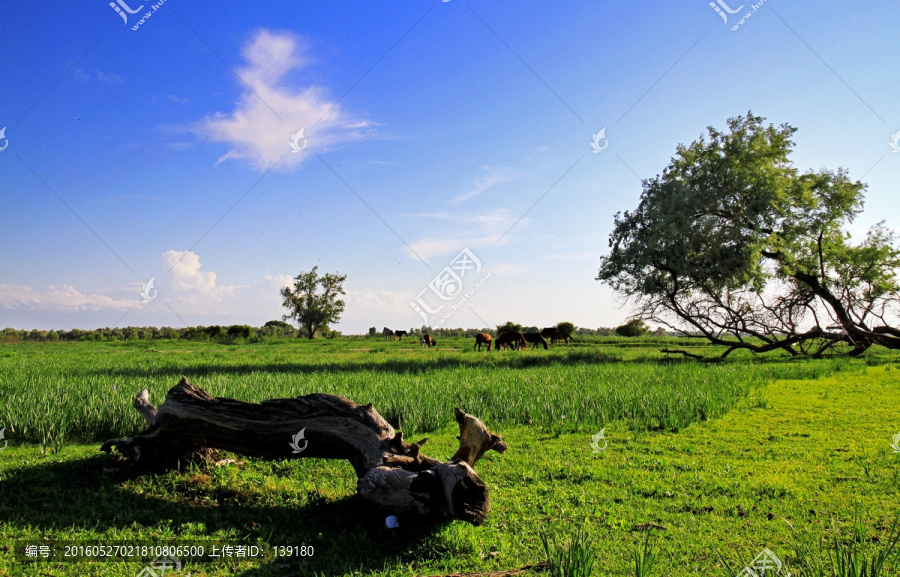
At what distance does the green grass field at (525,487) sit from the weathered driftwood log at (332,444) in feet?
0.81

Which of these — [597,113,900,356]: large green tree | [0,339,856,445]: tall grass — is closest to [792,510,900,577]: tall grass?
[0,339,856,445]: tall grass

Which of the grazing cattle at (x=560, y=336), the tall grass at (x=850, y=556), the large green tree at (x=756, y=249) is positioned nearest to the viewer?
the tall grass at (x=850, y=556)

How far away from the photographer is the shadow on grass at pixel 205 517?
4035 mm

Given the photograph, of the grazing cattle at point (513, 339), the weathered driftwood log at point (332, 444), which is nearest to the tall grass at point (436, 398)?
the weathered driftwood log at point (332, 444)

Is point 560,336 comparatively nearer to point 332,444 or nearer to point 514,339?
point 514,339

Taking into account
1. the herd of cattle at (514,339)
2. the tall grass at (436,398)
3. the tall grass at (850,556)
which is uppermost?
the herd of cattle at (514,339)

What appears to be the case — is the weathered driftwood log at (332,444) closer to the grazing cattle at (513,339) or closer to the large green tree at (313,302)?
the grazing cattle at (513,339)

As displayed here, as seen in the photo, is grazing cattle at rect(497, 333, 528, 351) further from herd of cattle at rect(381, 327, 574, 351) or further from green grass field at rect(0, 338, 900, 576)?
green grass field at rect(0, 338, 900, 576)

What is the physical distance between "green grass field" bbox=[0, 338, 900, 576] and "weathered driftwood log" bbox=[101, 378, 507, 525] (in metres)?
0.25

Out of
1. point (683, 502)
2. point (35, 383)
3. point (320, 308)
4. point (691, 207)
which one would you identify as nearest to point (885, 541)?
point (683, 502)

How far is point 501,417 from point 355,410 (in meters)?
4.48

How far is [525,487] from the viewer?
5.53 m

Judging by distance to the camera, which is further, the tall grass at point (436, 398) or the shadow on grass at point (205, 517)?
the tall grass at point (436, 398)

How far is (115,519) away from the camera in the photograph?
462cm
